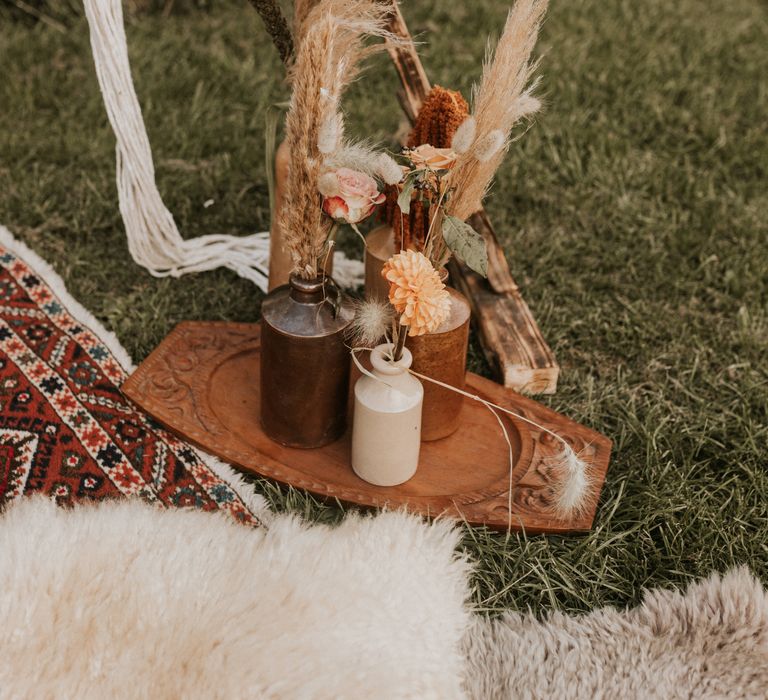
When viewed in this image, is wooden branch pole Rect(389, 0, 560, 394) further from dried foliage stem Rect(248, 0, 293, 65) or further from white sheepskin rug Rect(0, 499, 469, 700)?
white sheepskin rug Rect(0, 499, 469, 700)

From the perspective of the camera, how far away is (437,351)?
1.43m

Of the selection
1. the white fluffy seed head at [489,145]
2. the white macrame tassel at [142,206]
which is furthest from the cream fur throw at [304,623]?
the white macrame tassel at [142,206]

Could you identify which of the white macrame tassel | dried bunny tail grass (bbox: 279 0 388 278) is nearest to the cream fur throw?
dried bunny tail grass (bbox: 279 0 388 278)

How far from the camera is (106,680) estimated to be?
1080 mm

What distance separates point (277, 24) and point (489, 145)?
1.89 ft

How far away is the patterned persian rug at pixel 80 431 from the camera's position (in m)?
1.46

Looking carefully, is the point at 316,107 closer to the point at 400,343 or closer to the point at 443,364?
the point at 400,343

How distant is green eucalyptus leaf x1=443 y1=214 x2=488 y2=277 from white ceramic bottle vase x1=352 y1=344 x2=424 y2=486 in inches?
7.3

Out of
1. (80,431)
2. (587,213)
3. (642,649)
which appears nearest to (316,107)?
(80,431)

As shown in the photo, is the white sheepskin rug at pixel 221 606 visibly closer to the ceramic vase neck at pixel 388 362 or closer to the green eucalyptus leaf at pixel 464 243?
the ceramic vase neck at pixel 388 362

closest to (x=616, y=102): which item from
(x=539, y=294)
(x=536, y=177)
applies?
(x=536, y=177)

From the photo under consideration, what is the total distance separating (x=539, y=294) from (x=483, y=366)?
0.33m

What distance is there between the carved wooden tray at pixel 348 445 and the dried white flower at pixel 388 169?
1.70 feet

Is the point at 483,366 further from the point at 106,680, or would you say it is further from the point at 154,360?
the point at 106,680
